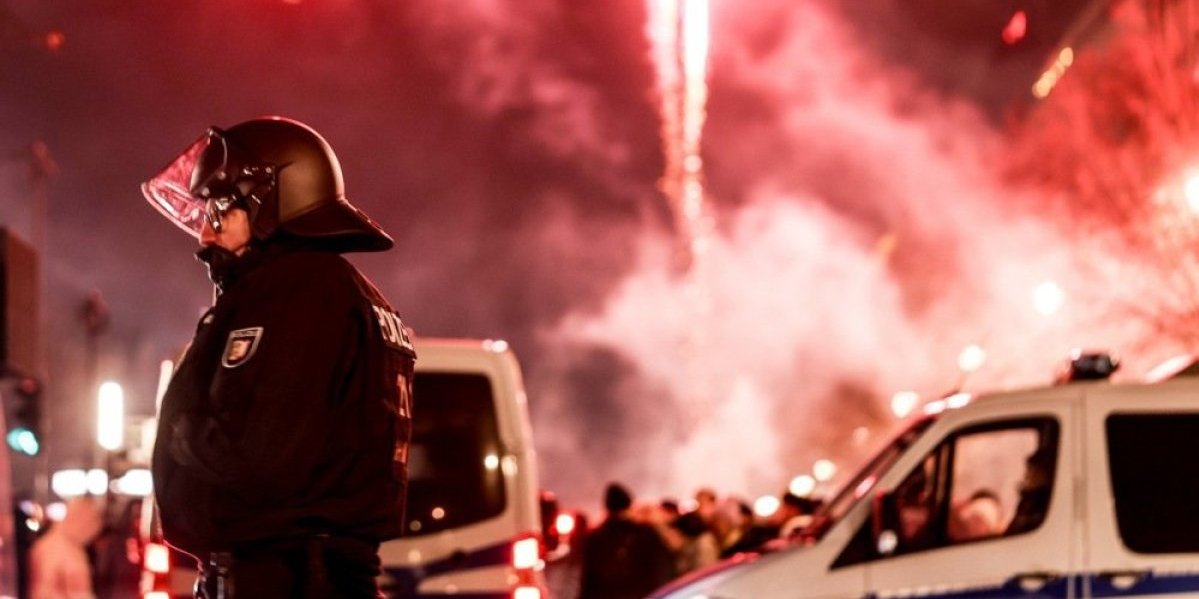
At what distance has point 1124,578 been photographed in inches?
264

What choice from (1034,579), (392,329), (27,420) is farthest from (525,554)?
(392,329)

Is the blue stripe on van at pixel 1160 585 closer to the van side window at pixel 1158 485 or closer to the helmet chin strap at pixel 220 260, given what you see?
the van side window at pixel 1158 485

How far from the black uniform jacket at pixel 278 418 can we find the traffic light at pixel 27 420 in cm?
348

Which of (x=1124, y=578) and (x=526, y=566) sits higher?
→ (x=526, y=566)

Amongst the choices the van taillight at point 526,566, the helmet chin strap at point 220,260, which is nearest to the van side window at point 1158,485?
the van taillight at point 526,566

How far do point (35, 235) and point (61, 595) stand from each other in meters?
21.7

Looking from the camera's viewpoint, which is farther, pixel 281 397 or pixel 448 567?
pixel 448 567

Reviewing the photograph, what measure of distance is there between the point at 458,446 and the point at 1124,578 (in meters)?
3.15

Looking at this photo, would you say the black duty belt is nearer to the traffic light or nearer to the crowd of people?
the traffic light

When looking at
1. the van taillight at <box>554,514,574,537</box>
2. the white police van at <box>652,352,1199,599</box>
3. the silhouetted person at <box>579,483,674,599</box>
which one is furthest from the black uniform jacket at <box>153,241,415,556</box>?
the van taillight at <box>554,514,574,537</box>

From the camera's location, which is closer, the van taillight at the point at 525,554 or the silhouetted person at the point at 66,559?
the van taillight at the point at 525,554

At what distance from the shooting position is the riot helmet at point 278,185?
356 centimetres

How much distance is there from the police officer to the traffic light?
11.3 ft

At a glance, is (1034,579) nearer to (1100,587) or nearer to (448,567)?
(1100,587)
